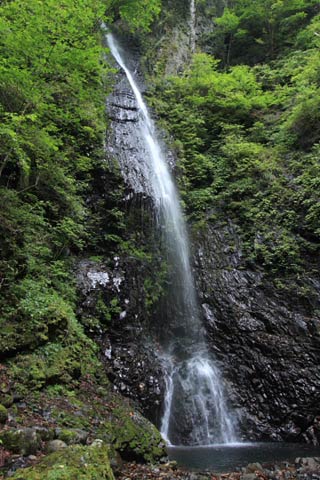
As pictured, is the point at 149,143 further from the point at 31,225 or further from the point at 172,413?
the point at 172,413

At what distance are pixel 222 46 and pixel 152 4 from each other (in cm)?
652

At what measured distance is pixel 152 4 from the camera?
18.5 m

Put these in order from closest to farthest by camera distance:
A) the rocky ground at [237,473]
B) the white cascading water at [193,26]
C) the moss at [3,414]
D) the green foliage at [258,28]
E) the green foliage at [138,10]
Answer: the moss at [3,414]
the rocky ground at [237,473]
the green foliage at [138,10]
the green foliage at [258,28]
the white cascading water at [193,26]

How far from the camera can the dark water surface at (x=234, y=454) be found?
6363 millimetres

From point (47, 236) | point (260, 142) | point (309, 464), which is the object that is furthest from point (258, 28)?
point (309, 464)

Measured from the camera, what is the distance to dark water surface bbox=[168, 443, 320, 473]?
636 cm

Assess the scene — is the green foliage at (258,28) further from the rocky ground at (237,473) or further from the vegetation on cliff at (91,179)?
the rocky ground at (237,473)

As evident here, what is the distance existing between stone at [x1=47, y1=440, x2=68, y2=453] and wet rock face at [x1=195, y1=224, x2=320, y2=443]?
583 centimetres

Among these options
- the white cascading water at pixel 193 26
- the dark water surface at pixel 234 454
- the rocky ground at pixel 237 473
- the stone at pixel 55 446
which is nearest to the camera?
the stone at pixel 55 446

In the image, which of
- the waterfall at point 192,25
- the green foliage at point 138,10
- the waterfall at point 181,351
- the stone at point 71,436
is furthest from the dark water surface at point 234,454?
the waterfall at point 192,25

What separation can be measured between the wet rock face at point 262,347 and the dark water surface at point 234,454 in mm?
624

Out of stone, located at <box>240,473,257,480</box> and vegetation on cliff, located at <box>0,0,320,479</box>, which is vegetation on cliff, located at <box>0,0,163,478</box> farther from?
stone, located at <box>240,473,257,480</box>

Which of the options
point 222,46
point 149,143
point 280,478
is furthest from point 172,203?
point 222,46

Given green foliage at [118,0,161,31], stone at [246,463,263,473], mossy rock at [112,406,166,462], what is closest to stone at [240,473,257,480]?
stone at [246,463,263,473]
